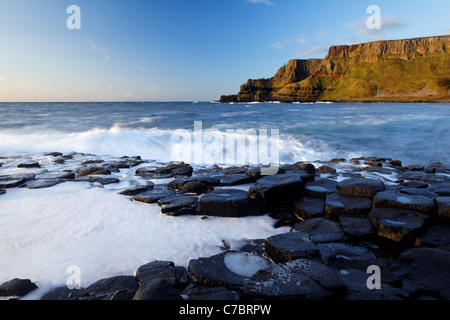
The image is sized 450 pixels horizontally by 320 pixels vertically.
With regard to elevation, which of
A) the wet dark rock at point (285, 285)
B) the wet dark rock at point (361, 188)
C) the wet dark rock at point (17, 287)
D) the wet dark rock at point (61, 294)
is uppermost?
the wet dark rock at point (361, 188)

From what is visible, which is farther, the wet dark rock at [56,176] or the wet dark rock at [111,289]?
the wet dark rock at [56,176]

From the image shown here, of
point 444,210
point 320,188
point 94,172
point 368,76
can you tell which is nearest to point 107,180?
point 94,172

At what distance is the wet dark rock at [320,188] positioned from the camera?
4.28 meters

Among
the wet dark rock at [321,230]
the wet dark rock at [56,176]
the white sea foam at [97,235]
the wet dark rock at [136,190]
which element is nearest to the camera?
the white sea foam at [97,235]

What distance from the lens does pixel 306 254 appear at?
2449 mm

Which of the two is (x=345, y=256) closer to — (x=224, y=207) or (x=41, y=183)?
(x=224, y=207)

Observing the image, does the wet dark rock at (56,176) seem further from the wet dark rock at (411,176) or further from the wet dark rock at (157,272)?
the wet dark rock at (411,176)

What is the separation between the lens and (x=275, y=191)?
409 centimetres

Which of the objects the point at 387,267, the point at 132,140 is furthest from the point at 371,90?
the point at 387,267

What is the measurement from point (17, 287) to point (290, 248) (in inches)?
100.0

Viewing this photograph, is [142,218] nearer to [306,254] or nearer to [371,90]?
[306,254]

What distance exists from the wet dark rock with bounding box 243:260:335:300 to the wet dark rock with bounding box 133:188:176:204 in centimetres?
284

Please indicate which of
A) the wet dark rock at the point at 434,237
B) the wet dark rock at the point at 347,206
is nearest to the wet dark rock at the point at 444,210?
the wet dark rock at the point at 434,237

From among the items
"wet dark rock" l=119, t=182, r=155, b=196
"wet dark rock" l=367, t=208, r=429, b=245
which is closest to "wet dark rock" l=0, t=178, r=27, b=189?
"wet dark rock" l=119, t=182, r=155, b=196
